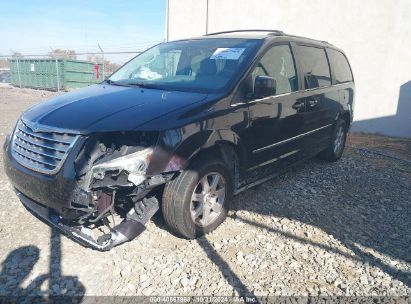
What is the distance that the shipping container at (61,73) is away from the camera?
658 inches

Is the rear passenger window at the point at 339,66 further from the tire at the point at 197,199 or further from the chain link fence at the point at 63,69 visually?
the chain link fence at the point at 63,69

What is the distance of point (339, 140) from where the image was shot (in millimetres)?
5738

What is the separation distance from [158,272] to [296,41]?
3.20 metres

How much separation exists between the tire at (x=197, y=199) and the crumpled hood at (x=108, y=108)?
567mm

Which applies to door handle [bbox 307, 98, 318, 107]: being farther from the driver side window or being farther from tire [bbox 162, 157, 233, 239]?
tire [bbox 162, 157, 233, 239]

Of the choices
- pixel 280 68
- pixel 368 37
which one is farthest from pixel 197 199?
pixel 368 37

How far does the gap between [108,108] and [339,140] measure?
4249mm

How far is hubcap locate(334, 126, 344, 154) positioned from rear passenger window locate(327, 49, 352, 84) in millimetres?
824

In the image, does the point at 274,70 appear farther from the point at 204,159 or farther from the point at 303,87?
the point at 204,159

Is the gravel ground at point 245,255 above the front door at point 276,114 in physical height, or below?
below

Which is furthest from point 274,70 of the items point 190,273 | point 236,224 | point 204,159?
point 190,273

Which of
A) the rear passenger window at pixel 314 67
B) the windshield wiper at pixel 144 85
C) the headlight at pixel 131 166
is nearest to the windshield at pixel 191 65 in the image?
the windshield wiper at pixel 144 85

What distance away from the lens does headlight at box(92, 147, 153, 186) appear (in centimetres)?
245

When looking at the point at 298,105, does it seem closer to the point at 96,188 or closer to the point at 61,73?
the point at 96,188
